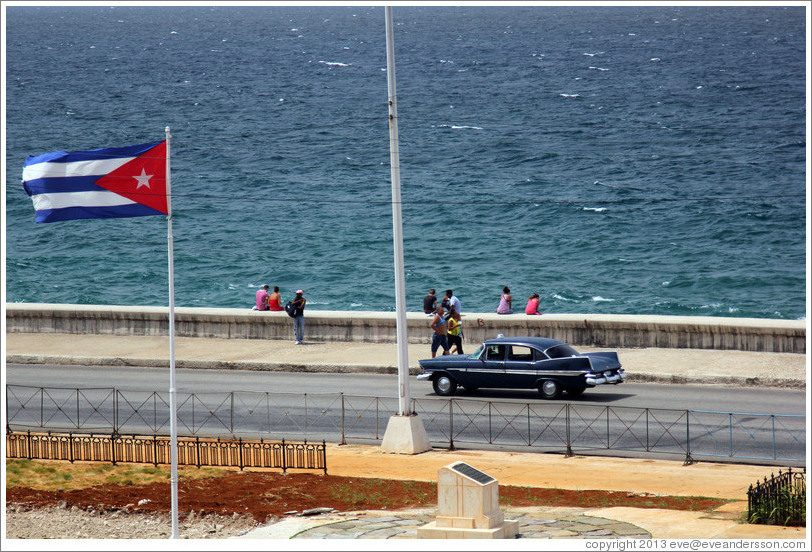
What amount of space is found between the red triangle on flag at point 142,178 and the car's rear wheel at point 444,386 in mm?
12341

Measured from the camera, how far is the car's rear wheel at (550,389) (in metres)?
25.4

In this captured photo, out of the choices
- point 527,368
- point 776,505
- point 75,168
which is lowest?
point 776,505

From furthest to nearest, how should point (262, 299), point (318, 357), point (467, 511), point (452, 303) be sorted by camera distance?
point (262, 299)
point (318, 357)
point (452, 303)
point (467, 511)

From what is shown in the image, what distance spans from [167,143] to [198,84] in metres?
106

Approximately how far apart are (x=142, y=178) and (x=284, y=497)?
577 cm

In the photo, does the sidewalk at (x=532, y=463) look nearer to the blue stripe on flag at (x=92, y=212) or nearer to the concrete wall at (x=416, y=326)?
the concrete wall at (x=416, y=326)

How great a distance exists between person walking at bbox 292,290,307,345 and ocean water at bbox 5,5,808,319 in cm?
1397

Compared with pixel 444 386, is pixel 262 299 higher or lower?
higher

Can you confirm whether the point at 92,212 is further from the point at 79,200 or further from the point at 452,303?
the point at 452,303

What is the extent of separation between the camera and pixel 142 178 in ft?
51.3

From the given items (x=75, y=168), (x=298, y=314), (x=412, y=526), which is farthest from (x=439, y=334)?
(x=75, y=168)

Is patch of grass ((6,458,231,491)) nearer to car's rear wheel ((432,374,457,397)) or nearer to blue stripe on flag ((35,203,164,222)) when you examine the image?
blue stripe on flag ((35,203,164,222))

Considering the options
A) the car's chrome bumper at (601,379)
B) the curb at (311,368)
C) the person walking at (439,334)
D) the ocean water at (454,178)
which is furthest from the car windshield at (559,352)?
the ocean water at (454,178)

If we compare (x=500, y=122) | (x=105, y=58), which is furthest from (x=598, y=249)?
(x=105, y=58)
